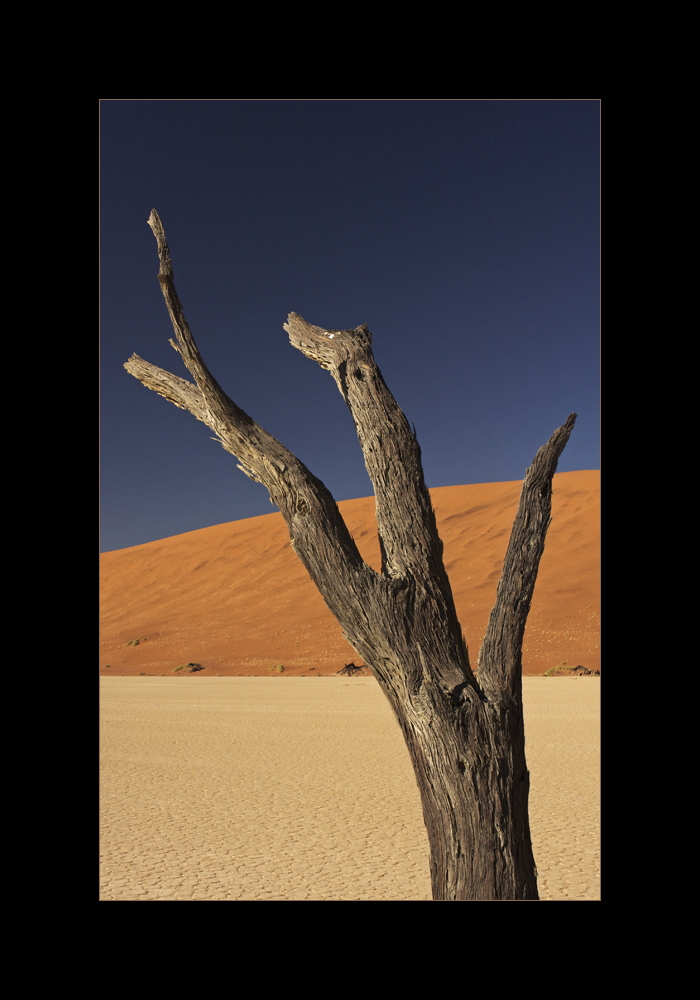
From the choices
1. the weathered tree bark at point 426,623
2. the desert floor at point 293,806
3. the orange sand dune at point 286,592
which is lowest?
the desert floor at point 293,806

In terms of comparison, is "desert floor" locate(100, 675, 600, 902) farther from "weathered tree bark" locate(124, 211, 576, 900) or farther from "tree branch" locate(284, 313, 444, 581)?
"tree branch" locate(284, 313, 444, 581)

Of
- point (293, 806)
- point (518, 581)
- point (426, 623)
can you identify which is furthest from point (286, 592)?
point (426, 623)

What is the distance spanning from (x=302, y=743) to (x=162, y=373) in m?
9.51

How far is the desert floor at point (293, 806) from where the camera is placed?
17.1ft

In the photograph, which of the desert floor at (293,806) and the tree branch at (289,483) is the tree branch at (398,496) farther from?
the desert floor at (293,806)

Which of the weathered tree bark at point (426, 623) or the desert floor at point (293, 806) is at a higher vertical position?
the weathered tree bark at point (426, 623)

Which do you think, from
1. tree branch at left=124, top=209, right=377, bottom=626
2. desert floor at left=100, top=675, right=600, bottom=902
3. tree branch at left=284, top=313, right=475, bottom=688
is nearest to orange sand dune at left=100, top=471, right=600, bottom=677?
desert floor at left=100, top=675, right=600, bottom=902

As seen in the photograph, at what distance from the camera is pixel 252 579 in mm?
40844

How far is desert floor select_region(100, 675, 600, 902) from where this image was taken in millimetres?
5199

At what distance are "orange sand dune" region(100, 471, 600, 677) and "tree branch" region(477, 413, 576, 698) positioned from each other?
40.8 ft

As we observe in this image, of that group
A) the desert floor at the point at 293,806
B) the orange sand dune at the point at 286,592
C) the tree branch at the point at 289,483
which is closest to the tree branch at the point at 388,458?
the tree branch at the point at 289,483

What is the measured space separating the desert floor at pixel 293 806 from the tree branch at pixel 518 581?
100cm

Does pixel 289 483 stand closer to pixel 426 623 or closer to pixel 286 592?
pixel 426 623
